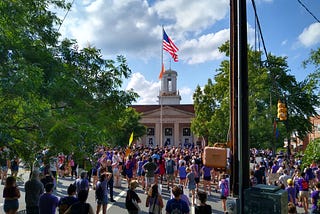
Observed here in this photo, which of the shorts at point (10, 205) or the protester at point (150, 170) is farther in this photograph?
the protester at point (150, 170)

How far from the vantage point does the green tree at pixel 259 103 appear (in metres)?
28.4

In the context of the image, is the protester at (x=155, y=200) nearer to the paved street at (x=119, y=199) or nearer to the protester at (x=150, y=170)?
the paved street at (x=119, y=199)

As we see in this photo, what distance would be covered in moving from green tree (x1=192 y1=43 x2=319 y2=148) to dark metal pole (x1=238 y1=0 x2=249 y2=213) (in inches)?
667

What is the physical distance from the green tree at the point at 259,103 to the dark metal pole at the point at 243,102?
16950mm

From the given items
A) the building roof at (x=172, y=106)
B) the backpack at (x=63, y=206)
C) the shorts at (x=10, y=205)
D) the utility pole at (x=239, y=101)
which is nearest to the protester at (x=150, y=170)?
the shorts at (x=10, y=205)

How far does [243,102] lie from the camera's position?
15.5 feet

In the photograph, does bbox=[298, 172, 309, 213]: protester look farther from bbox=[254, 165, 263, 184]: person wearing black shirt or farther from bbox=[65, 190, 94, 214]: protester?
bbox=[65, 190, 94, 214]: protester

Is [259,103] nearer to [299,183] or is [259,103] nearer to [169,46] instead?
[169,46]

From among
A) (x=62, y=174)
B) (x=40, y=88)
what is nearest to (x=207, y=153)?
(x=40, y=88)

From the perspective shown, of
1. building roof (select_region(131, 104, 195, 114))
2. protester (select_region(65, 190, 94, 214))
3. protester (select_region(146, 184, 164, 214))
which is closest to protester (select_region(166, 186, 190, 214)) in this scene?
protester (select_region(146, 184, 164, 214))

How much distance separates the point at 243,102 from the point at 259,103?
2683 centimetres

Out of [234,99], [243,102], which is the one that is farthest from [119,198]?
[243,102]

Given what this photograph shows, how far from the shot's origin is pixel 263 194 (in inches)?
158

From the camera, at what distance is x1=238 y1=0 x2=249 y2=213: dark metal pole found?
4.59m
